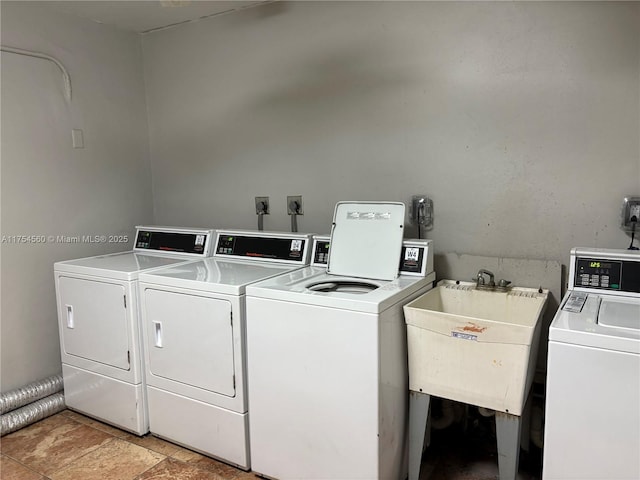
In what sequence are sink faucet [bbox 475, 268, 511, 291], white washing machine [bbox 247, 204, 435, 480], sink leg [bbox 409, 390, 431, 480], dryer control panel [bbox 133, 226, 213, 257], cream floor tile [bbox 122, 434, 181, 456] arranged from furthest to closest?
dryer control panel [bbox 133, 226, 213, 257] < cream floor tile [bbox 122, 434, 181, 456] < sink faucet [bbox 475, 268, 511, 291] < sink leg [bbox 409, 390, 431, 480] < white washing machine [bbox 247, 204, 435, 480]

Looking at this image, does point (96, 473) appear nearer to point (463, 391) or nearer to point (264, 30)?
point (463, 391)

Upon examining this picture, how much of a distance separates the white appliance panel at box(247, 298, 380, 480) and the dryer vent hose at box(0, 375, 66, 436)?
1.38 m

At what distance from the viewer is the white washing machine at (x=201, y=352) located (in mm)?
2160

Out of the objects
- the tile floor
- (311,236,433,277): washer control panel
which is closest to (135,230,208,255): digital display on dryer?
the tile floor

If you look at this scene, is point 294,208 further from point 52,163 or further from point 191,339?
point 52,163

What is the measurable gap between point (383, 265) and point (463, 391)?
0.68 m

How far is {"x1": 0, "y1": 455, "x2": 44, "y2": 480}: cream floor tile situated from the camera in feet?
7.36

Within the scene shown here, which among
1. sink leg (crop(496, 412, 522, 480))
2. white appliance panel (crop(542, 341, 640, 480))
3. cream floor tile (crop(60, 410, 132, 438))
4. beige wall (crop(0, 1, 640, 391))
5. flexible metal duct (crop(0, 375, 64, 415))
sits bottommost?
cream floor tile (crop(60, 410, 132, 438))

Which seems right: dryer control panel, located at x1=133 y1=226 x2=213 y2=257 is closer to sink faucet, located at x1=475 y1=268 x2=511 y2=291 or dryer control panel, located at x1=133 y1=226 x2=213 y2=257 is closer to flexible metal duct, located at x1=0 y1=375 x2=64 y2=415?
flexible metal duct, located at x1=0 y1=375 x2=64 y2=415

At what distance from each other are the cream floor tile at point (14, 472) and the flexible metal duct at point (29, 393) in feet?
1.21

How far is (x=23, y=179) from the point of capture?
9.17 ft

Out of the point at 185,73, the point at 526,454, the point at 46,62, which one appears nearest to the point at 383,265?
the point at 526,454

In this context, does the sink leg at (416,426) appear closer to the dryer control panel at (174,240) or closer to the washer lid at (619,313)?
the washer lid at (619,313)

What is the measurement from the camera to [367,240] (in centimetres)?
238
